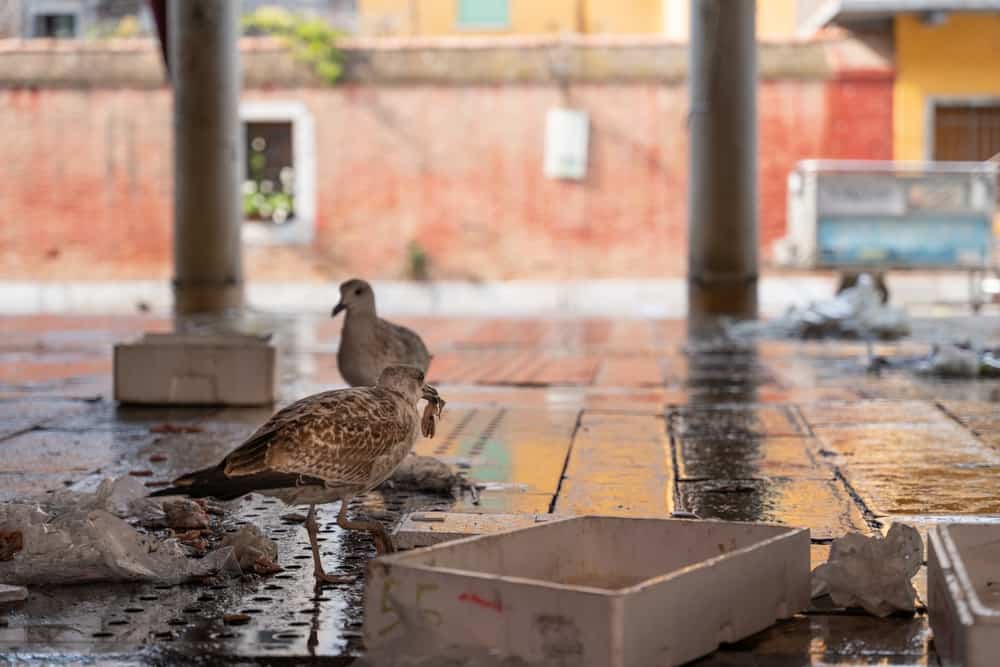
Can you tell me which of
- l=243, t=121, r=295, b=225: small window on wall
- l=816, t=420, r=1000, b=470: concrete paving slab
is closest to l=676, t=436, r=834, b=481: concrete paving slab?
l=816, t=420, r=1000, b=470: concrete paving slab

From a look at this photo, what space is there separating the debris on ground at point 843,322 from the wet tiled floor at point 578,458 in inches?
50.1

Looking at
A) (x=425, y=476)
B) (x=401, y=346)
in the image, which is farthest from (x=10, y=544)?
(x=401, y=346)

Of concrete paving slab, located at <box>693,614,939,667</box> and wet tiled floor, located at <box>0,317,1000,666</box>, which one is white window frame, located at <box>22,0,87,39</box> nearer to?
wet tiled floor, located at <box>0,317,1000,666</box>

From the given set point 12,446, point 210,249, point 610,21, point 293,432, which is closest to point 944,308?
point 210,249

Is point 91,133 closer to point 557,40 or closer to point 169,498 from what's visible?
point 557,40

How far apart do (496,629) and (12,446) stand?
4.40 meters

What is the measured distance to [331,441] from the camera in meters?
4.20

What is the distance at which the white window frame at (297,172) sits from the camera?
1069 inches

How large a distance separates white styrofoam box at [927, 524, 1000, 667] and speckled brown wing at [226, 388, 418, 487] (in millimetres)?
1524

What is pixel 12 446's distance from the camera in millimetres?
7078

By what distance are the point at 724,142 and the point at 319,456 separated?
12.6 m

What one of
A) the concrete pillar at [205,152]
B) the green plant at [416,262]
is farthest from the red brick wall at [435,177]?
the concrete pillar at [205,152]

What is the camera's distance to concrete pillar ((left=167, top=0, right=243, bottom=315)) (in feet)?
55.3

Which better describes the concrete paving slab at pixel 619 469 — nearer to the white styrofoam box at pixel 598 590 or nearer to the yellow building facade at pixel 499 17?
the white styrofoam box at pixel 598 590
